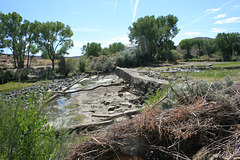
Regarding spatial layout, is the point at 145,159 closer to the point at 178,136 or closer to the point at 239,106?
the point at 178,136

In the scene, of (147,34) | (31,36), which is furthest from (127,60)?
(31,36)

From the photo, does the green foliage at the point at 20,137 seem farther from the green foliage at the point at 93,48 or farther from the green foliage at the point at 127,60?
the green foliage at the point at 93,48

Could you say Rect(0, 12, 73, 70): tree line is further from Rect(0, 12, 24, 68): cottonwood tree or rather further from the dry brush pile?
the dry brush pile

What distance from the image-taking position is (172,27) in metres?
44.3

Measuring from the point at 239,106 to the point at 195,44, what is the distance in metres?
68.2

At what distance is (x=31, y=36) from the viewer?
2838cm

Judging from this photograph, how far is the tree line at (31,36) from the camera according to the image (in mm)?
24648

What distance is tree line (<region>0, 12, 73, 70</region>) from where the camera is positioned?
80.9 ft

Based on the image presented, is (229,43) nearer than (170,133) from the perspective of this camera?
No

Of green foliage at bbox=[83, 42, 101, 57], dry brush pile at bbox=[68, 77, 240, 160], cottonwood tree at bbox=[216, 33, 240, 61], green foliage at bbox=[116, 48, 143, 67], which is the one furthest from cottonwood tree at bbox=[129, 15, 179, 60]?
green foliage at bbox=[83, 42, 101, 57]

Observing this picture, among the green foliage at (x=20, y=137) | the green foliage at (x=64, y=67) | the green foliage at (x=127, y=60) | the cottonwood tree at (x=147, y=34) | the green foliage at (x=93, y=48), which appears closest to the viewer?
the green foliage at (x=20, y=137)

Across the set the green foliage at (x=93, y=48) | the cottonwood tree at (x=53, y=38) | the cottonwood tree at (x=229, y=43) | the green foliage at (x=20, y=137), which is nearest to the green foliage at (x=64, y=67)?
the cottonwood tree at (x=53, y=38)

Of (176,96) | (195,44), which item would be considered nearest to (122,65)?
(176,96)

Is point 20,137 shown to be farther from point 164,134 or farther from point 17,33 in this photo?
point 17,33
